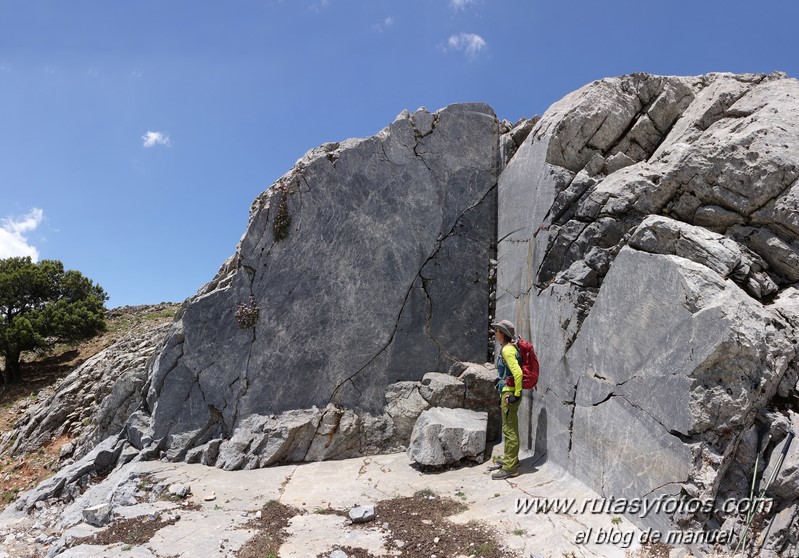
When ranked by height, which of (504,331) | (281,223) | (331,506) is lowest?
(331,506)

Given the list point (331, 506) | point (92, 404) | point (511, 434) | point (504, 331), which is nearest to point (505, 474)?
point (511, 434)

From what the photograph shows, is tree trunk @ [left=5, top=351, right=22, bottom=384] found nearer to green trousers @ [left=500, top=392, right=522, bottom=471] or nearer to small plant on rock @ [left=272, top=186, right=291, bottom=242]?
small plant on rock @ [left=272, top=186, right=291, bottom=242]

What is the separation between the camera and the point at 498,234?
11.7 m

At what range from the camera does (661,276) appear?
22.2 ft

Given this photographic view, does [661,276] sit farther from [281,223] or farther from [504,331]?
[281,223]

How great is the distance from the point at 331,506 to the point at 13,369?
22.6m

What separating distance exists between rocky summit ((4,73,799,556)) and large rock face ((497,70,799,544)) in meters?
0.03

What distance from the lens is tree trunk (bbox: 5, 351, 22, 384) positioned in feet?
76.6

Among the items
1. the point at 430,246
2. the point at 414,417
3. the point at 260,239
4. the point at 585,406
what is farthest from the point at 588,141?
the point at 260,239

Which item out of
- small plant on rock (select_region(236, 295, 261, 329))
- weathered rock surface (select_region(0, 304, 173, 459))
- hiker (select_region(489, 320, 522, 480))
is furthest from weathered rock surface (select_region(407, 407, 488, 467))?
weathered rock surface (select_region(0, 304, 173, 459))

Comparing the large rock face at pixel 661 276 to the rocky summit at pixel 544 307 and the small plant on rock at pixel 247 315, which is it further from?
the small plant on rock at pixel 247 315

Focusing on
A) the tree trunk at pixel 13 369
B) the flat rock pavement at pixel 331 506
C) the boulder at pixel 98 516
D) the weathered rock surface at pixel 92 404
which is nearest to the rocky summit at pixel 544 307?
the weathered rock surface at pixel 92 404

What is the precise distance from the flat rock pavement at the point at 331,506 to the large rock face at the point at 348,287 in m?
1.48

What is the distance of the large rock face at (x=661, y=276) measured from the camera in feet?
19.8
